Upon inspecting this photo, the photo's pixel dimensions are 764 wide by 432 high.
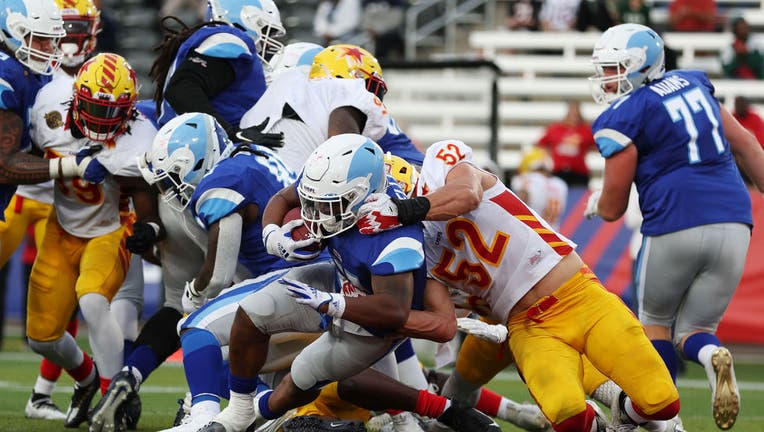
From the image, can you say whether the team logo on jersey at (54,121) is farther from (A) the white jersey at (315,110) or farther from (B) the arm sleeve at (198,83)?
(A) the white jersey at (315,110)

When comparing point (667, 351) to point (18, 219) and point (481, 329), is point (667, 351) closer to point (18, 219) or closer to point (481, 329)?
point (481, 329)

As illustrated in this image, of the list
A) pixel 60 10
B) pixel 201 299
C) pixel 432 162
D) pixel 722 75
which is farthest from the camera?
pixel 722 75

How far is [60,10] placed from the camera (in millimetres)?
6168

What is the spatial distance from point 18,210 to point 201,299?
173cm

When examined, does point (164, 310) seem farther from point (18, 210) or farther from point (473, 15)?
point (473, 15)

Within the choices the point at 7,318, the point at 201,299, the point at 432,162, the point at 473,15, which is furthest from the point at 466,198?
the point at 473,15

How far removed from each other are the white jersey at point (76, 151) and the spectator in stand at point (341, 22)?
306 inches

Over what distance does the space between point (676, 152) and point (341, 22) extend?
8557 mm

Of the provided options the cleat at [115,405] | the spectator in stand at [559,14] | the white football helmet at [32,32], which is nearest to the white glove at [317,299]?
the cleat at [115,405]

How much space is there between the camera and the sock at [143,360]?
5332mm

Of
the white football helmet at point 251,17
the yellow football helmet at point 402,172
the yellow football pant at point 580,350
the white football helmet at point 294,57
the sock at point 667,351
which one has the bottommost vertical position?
the sock at point 667,351

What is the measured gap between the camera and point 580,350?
468 centimetres

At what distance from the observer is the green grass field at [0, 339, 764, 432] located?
6031mm

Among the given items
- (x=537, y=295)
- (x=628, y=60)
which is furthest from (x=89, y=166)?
(x=628, y=60)
